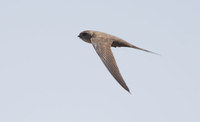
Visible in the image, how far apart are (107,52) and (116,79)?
89.4 inches

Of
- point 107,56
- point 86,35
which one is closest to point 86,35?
point 86,35

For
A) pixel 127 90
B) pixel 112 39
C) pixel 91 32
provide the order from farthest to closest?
pixel 91 32
pixel 112 39
pixel 127 90

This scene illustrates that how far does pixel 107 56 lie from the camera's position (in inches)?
435

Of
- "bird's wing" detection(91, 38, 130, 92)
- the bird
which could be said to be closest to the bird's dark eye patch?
the bird

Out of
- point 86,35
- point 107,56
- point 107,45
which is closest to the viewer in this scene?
point 107,56

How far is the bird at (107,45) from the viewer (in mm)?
9694

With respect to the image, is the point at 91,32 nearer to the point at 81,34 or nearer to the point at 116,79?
the point at 81,34

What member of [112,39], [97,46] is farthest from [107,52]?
[112,39]

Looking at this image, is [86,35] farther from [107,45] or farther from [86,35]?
[107,45]

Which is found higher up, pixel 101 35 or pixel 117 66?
pixel 101 35

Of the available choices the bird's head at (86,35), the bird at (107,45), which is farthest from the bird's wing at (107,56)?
the bird's head at (86,35)

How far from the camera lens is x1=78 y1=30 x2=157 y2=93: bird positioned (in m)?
9.69

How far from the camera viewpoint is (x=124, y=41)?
44.9 feet

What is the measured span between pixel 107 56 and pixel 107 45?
1.29m
